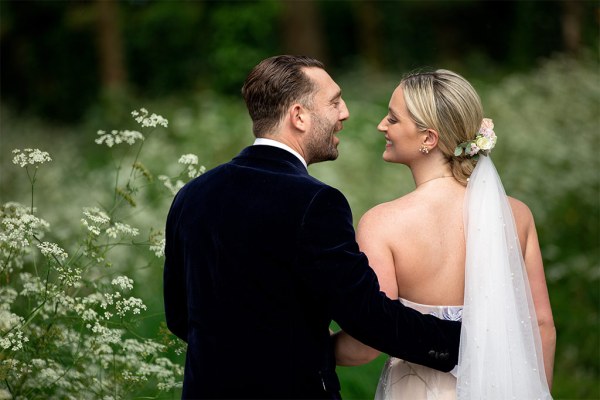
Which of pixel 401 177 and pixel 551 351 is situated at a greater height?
pixel 401 177

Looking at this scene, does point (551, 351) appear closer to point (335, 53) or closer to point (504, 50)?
point (504, 50)

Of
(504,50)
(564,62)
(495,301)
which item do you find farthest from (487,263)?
(504,50)

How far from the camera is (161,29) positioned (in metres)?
21.1

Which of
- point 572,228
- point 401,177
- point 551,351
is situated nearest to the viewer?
point 551,351

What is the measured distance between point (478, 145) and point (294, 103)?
2.34ft

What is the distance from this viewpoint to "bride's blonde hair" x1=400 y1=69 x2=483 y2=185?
314cm

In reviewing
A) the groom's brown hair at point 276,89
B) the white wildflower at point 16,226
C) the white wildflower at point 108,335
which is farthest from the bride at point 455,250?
the white wildflower at point 16,226

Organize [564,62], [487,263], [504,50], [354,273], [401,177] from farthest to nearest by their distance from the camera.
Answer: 1. [504,50]
2. [564,62]
3. [401,177]
4. [487,263]
5. [354,273]

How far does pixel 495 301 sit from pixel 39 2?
20.0 meters

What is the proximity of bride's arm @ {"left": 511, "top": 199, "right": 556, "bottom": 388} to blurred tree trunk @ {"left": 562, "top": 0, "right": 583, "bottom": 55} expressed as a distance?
12.2m

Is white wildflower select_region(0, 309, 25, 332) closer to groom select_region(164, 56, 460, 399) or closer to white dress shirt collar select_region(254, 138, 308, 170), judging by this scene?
groom select_region(164, 56, 460, 399)

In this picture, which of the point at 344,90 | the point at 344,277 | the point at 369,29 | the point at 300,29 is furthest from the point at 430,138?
the point at 369,29

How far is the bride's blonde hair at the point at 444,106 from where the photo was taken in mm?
3137

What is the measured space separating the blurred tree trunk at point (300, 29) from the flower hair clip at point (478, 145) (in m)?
12.4
